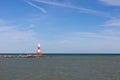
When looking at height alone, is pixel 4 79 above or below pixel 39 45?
below

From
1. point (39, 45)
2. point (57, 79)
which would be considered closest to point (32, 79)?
point (57, 79)

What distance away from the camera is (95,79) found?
3538 cm

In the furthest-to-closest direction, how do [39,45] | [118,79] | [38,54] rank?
[38,54] < [39,45] < [118,79]

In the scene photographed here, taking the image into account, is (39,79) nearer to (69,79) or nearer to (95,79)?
(69,79)

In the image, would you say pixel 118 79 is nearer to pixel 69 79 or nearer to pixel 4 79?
pixel 69 79

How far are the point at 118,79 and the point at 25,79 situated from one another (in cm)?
1273

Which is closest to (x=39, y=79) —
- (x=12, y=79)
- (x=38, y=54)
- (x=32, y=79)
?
(x=32, y=79)

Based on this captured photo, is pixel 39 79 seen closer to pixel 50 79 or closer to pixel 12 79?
pixel 50 79

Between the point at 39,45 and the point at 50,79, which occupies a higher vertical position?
the point at 39,45

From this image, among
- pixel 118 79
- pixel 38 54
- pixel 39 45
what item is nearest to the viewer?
pixel 118 79

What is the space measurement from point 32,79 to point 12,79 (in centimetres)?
276

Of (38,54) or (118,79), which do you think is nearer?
(118,79)

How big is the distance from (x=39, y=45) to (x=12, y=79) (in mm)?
102347

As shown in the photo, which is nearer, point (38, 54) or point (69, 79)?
point (69, 79)
